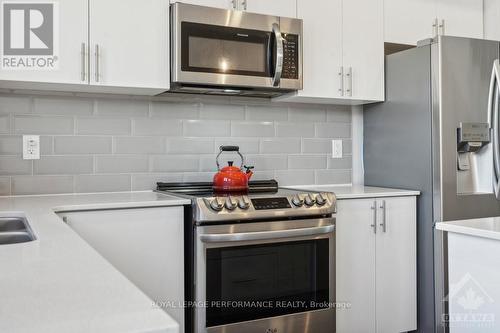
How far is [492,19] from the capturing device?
3.36m

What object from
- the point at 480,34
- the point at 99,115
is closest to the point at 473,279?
the point at 99,115

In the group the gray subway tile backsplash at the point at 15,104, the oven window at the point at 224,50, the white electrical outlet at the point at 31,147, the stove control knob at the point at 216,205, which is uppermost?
the oven window at the point at 224,50

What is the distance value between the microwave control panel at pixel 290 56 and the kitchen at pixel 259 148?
11 mm

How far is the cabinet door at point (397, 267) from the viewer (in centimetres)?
271

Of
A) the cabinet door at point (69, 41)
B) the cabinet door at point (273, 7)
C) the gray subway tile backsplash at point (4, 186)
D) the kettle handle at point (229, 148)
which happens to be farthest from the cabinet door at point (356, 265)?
the gray subway tile backsplash at point (4, 186)

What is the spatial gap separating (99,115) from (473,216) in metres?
2.19

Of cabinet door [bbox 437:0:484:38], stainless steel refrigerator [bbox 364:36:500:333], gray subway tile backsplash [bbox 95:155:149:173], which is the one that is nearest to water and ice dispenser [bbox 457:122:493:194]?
stainless steel refrigerator [bbox 364:36:500:333]

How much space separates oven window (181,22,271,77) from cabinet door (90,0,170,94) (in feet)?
0.40

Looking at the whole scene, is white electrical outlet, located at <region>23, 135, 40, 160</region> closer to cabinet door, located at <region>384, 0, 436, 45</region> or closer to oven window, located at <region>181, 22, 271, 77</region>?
oven window, located at <region>181, 22, 271, 77</region>

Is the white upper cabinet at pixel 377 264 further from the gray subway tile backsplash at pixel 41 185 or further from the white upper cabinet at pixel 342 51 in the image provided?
the gray subway tile backsplash at pixel 41 185

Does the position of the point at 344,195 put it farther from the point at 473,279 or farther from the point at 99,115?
the point at 99,115

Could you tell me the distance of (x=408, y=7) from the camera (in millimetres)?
3121

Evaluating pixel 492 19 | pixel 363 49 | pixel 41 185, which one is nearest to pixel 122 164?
pixel 41 185

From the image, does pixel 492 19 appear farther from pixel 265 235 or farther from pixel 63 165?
pixel 63 165
